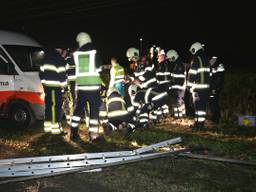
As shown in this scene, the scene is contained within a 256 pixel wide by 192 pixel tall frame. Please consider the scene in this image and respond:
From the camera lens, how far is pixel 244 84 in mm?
10109

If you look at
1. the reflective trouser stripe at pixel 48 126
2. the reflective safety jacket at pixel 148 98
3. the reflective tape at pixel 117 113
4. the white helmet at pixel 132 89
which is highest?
the white helmet at pixel 132 89

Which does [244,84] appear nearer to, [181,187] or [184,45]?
[181,187]

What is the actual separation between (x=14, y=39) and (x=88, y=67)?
3.18 metres

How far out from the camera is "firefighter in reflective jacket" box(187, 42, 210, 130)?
8.53 metres

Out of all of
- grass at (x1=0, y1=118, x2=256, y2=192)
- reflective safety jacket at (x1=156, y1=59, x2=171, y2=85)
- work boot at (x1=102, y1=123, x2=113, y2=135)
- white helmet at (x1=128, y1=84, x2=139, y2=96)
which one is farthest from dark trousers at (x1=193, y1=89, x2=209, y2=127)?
work boot at (x1=102, y1=123, x2=113, y2=135)

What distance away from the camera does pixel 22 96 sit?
890 cm

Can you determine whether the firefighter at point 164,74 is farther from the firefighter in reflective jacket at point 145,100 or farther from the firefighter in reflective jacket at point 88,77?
the firefighter in reflective jacket at point 88,77

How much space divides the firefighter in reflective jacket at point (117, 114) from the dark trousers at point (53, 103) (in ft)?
3.68

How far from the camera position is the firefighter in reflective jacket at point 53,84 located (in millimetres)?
7684

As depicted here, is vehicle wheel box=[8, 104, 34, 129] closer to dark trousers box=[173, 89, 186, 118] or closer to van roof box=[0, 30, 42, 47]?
van roof box=[0, 30, 42, 47]

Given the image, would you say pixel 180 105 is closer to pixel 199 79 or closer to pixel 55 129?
pixel 199 79

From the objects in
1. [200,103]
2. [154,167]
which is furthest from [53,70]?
[200,103]

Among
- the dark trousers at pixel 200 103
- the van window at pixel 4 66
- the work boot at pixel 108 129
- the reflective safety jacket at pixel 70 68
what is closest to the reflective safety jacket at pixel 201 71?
the dark trousers at pixel 200 103

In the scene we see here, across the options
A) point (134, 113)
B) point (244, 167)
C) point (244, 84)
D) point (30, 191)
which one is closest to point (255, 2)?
point (244, 84)
